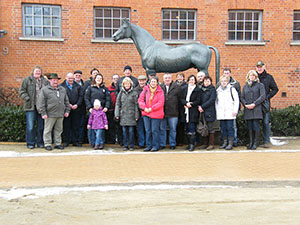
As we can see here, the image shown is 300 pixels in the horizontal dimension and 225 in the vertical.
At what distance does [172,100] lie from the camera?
892cm

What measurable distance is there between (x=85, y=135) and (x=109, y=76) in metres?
5.33

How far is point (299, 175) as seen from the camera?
248 inches

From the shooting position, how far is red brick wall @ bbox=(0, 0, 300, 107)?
14156 millimetres

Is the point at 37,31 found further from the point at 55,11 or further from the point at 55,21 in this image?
the point at 55,11

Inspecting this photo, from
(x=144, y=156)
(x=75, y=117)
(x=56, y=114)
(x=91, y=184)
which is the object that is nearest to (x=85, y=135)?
(x=75, y=117)

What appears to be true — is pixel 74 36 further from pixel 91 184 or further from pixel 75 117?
pixel 91 184

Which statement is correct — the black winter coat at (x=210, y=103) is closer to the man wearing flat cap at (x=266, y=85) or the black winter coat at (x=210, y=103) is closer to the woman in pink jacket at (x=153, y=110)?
the woman in pink jacket at (x=153, y=110)

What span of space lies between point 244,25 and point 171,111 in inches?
319

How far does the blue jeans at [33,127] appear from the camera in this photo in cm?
895

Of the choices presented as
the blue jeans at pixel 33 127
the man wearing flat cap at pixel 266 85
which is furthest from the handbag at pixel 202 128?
the blue jeans at pixel 33 127

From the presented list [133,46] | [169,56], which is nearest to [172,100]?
[169,56]

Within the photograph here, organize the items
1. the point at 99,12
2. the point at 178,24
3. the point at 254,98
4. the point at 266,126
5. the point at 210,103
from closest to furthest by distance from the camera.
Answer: the point at 210,103 < the point at 254,98 < the point at 266,126 < the point at 99,12 < the point at 178,24

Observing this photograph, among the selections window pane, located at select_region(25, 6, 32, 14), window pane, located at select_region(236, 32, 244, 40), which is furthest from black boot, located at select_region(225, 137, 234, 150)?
window pane, located at select_region(25, 6, 32, 14)

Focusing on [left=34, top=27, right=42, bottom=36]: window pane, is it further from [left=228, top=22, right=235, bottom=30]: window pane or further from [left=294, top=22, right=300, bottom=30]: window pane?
[left=294, top=22, right=300, bottom=30]: window pane
